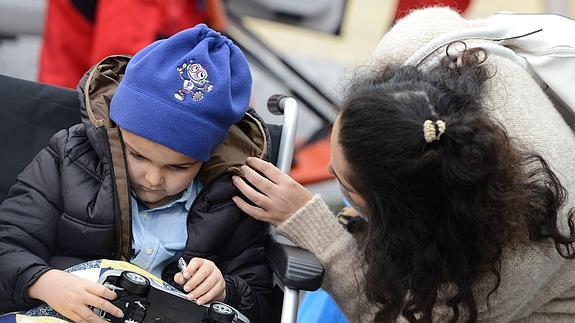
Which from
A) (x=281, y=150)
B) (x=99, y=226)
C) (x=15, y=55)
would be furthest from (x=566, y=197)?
(x=15, y=55)

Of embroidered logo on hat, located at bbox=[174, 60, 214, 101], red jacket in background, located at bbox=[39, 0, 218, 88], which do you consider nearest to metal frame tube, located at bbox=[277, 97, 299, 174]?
embroidered logo on hat, located at bbox=[174, 60, 214, 101]

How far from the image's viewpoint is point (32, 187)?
1.93m

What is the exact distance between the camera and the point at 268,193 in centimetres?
201

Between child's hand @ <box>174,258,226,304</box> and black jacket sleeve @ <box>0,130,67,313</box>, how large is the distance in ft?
0.87

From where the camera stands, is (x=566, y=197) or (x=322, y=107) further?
(x=322, y=107)

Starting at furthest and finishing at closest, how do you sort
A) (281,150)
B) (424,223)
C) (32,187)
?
(281,150) → (32,187) → (424,223)

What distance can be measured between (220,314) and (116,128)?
1.42ft

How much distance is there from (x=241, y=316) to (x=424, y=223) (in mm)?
393

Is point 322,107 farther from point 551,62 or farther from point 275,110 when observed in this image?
point 551,62

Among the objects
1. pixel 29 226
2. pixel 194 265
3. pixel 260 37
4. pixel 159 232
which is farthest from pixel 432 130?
pixel 260 37

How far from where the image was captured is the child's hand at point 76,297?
1760 mm

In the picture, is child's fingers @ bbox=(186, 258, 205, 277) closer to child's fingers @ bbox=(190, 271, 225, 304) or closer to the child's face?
child's fingers @ bbox=(190, 271, 225, 304)

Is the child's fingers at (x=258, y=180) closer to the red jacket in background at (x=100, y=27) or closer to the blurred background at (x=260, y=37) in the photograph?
the blurred background at (x=260, y=37)

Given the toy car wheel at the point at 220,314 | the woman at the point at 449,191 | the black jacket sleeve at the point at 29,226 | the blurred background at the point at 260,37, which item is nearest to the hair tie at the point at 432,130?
the woman at the point at 449,191
